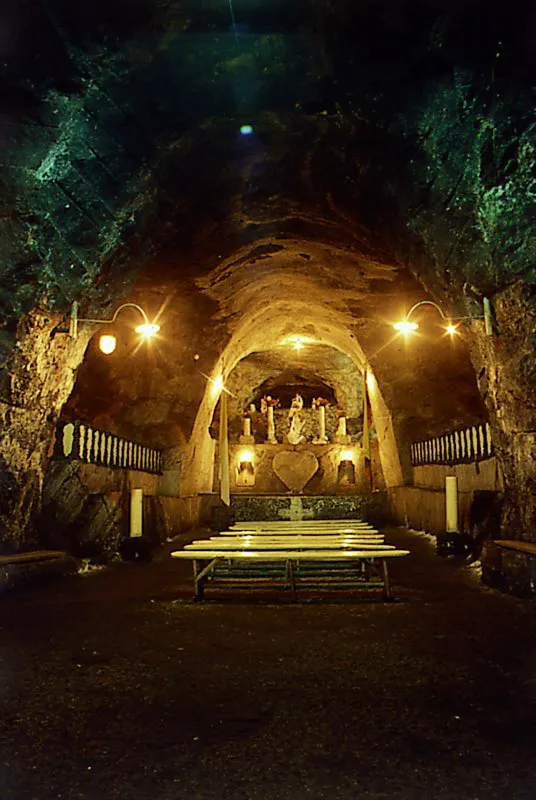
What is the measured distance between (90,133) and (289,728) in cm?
451

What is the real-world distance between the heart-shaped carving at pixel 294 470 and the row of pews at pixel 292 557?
13191 mm

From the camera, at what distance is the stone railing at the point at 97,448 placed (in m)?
7.50

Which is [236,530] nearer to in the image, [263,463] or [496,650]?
[496,650]

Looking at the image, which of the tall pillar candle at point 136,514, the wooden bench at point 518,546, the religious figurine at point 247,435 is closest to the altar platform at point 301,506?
the religious figurine at point 247,435

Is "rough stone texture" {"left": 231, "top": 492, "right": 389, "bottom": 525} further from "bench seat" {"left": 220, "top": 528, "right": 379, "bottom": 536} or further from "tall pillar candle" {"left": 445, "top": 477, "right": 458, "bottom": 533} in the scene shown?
"bench seat" {"left": 220, "top": 528, "right": 379, "bottom": 536}

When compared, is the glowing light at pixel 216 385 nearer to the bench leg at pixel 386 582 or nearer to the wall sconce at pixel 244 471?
the wall sconce at pixel 244 471

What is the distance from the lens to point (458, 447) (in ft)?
32.5

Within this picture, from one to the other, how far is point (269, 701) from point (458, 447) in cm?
773

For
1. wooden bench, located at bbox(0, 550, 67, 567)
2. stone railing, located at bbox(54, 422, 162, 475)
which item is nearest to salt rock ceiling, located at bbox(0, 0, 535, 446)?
stone railing, located at bbox(54, 422, 162, 475)

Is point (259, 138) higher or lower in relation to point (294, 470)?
higher

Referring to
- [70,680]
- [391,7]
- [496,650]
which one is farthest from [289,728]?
[391,7]

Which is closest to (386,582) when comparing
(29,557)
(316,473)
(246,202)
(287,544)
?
(287,544)

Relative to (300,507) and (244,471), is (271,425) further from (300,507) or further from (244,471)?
(300,507)

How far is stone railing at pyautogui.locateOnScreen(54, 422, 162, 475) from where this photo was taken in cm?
750
